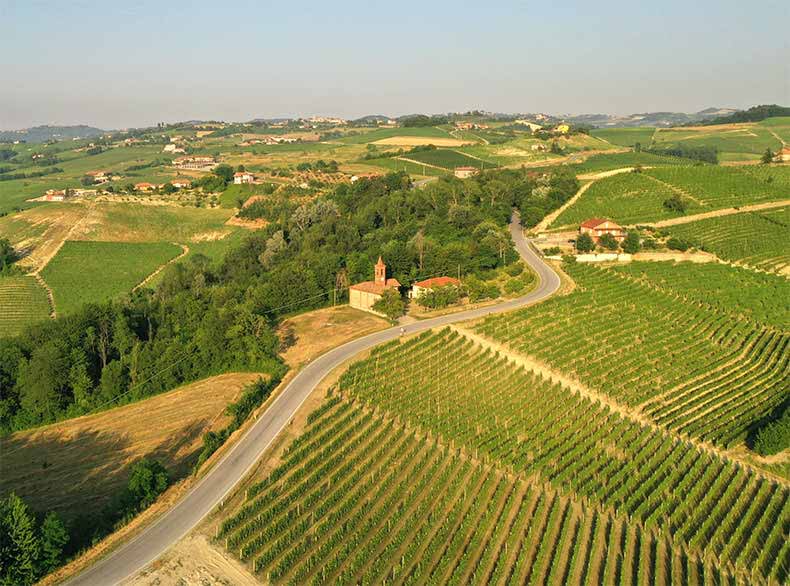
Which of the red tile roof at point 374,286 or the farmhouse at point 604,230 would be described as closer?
the red tile roof at point 374,286

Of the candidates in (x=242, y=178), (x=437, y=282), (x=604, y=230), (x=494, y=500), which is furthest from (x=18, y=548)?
(x=242, y=178)

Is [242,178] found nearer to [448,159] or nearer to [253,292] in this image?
[448,159]

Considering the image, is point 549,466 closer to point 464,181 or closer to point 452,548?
point 452,548

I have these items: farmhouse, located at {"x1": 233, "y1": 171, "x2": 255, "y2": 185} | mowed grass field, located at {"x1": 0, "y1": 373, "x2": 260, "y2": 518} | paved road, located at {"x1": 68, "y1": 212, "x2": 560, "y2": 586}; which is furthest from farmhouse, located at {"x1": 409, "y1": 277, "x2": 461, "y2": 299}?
farmhouse, located at {"x1": 233, "y1": 171, "x2": 255, "y2": 185}

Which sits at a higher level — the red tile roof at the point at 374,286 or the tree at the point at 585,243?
the tree at the point at 585,243

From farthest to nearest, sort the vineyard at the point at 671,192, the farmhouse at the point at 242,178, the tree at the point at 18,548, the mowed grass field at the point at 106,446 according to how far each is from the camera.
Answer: the farmhouse at the point at 242,178 < the vineyard at the point at 671,192 < the mowed grass field at the point at 106,446 < the tree at the point at 18,548

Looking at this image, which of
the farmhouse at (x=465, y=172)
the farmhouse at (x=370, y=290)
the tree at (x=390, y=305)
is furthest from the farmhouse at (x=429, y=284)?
the farmhouse at (x=465, y=172)

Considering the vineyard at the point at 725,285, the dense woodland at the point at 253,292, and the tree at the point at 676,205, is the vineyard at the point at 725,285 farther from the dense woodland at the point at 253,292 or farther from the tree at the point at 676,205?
the tree at the point at 676,205
